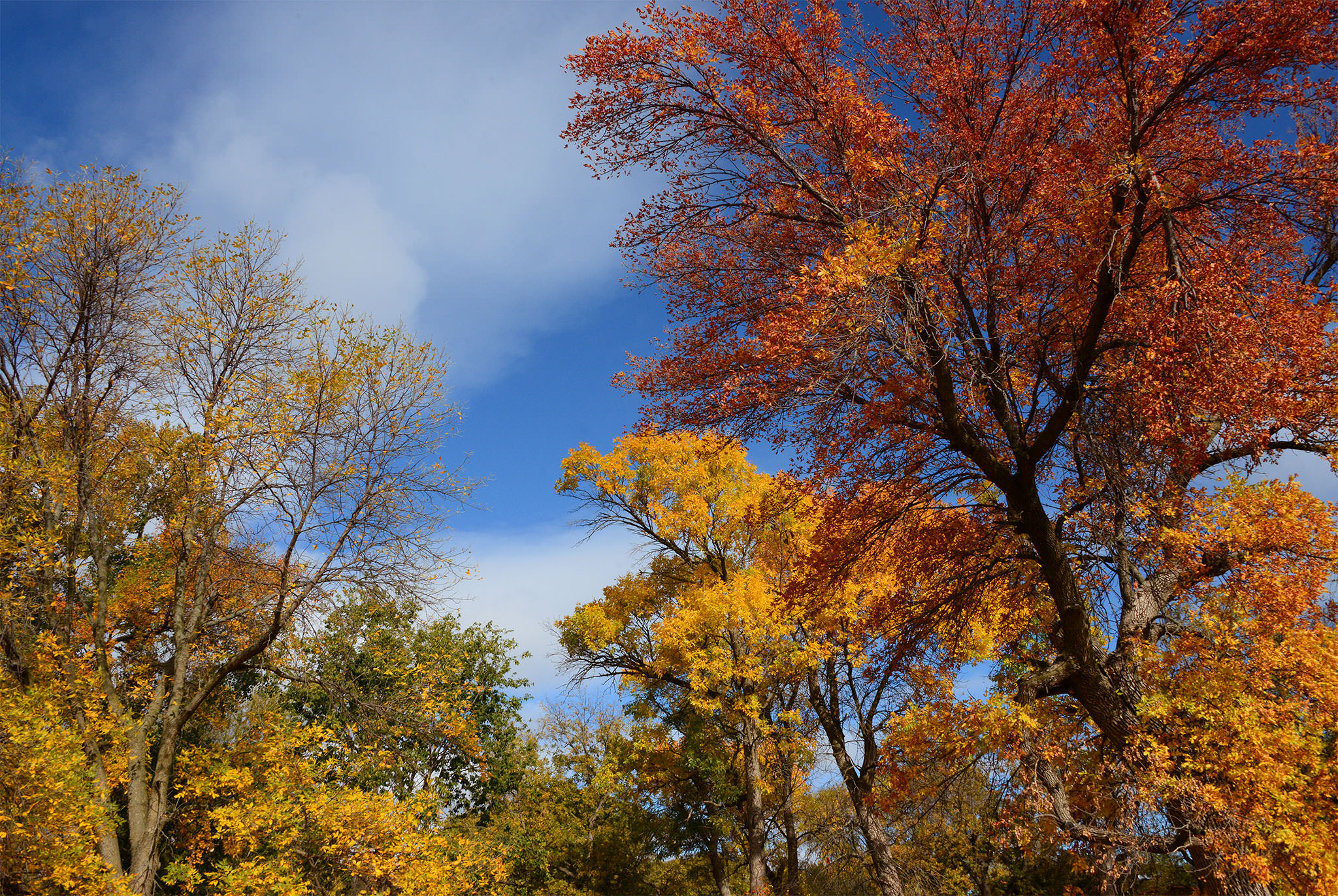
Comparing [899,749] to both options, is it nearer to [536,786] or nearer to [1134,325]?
[1134,325]

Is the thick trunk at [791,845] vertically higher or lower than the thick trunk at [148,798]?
lower

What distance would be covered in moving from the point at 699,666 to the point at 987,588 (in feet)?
22.9

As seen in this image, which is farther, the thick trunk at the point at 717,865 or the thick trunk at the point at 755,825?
the thick trunk at the point at 717,865

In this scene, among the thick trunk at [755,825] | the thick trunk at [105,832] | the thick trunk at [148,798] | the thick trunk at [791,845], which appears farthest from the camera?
the thick trunk at [755,825]

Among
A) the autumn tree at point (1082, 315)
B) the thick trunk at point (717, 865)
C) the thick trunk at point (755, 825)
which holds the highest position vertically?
the autumn tree at point (1082, 315)

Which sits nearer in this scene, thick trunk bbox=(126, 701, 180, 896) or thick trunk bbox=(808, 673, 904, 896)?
thick trunk bbox=(126, 701, 180, 896)

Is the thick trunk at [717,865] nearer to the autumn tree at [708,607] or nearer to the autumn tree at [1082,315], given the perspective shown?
the autumn tree at [708,607]

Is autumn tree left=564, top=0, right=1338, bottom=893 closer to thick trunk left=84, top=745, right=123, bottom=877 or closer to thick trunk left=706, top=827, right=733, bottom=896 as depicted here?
thick trunk left=84, top=745, right=123, bottom=877

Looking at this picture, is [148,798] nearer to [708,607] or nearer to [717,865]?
[708,607]

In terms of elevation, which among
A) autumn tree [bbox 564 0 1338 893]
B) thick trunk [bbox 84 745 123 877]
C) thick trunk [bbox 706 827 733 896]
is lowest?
thick trunk [bbox 706 827 733 896]

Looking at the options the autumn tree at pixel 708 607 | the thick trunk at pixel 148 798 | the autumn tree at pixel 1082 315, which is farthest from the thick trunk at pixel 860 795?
the thick trunk at pixel 148 798

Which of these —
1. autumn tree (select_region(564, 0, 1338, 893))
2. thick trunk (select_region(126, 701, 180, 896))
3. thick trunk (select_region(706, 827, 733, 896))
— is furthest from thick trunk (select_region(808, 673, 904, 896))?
thick trunk (select_region(126, 701, 180, 896))

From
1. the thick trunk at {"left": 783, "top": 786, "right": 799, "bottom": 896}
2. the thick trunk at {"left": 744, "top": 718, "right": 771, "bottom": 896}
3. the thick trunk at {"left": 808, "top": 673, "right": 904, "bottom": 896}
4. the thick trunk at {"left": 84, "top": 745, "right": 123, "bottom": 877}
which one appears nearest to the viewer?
the thick trunk at {"left": 84, "top": 745, "right": 123, "bottom": 877}

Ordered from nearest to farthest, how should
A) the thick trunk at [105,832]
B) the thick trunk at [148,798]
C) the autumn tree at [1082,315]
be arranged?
the autumn tree at [1082,315]
the thick trunk at [105,832]
the thick trunk at [148,798]
